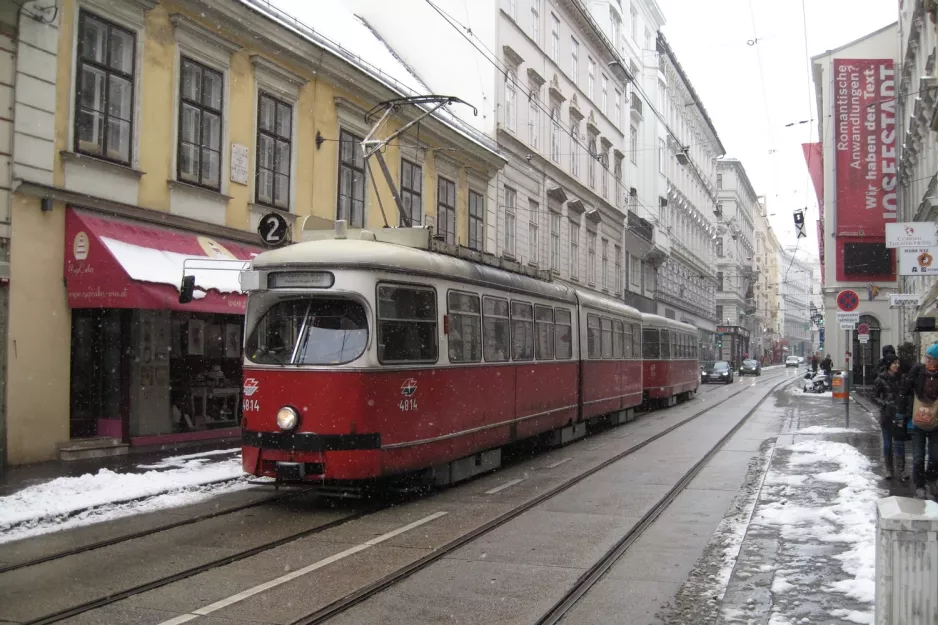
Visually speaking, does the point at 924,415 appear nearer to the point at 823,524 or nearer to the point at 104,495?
the point at 823,524

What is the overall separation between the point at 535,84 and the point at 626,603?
27.5 m

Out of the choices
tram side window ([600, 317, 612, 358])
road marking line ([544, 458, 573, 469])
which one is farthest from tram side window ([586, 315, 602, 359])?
road marking line ([544, 458, 573, 469])

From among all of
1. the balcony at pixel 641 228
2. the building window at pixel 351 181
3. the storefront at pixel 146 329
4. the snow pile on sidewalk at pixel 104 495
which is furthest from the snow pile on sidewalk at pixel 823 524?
the balcony at pixel 641 228

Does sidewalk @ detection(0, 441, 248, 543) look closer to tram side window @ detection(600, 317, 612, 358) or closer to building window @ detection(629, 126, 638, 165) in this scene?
tram side window @ detection(600, 317, 612, 358)

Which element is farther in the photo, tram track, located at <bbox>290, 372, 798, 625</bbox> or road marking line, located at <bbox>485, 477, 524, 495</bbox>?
road marking line, located at <bbox>485, 477, 524, 495</bbox>

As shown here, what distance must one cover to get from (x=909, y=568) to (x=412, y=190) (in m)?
19.4

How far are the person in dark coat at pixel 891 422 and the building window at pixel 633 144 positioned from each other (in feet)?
116

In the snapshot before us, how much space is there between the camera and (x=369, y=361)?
9328 mm

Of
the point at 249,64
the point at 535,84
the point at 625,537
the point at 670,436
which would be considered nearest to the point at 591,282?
the point at 535,84

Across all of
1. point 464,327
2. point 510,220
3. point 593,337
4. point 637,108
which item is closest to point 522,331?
point 464,327

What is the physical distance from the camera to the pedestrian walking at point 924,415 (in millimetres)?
9711

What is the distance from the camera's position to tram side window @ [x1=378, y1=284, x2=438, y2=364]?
31.4 ft

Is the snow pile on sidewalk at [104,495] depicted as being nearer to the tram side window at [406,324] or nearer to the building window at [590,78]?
the tram side window at [406,324]

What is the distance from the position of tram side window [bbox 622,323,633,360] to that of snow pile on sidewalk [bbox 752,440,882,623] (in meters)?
7.40
